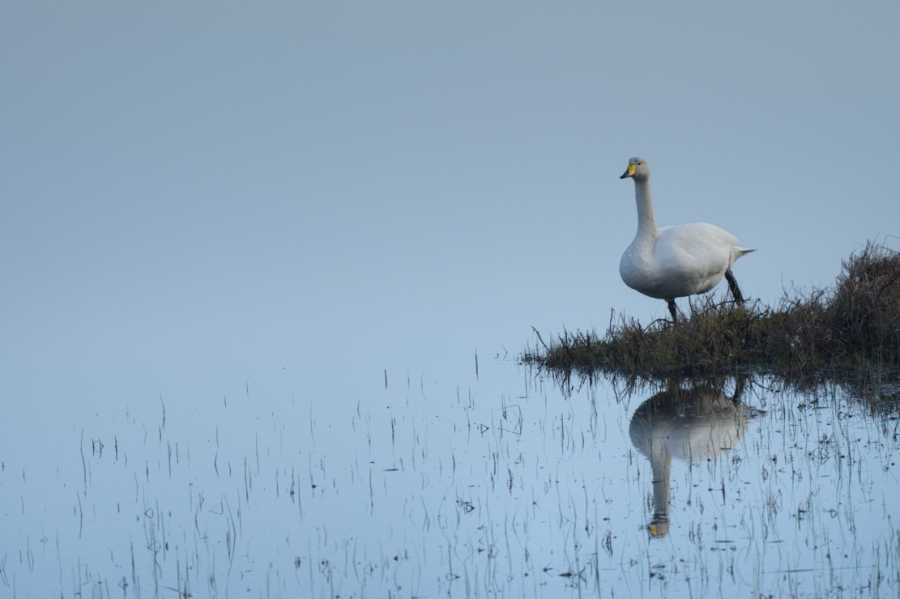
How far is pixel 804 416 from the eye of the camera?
29.3 ft

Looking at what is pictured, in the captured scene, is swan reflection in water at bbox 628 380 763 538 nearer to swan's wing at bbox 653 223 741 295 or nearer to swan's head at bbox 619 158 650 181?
swan's wing at bbox 653 223 741 295

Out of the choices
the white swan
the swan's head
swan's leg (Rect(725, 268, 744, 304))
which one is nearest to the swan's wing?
the white swan

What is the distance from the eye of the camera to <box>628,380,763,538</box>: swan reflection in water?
23.3 feet

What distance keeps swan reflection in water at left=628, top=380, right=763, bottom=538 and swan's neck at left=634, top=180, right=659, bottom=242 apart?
4297 millimetres

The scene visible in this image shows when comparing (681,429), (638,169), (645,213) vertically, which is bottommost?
(681,429)

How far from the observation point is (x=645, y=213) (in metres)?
15.1

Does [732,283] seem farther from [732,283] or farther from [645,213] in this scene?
[645,213]

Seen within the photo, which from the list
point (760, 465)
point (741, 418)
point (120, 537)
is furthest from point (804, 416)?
point (120, 537)

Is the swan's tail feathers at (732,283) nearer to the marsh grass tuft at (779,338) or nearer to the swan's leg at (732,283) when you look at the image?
the swan's leg at (732,283)

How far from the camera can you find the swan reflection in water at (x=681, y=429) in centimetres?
711

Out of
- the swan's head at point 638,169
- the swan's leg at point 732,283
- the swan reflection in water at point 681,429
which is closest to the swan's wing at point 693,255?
the swan's leg at point 732,283

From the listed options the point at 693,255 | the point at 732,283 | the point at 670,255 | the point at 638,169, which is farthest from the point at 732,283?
the point at 638,169

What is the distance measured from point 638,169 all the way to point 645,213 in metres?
0.75

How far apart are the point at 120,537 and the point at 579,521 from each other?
10.1 ft
